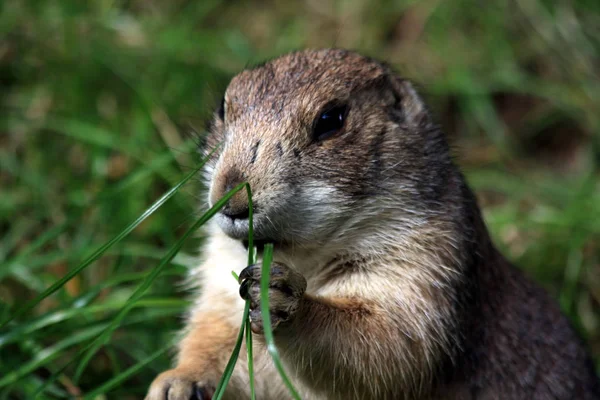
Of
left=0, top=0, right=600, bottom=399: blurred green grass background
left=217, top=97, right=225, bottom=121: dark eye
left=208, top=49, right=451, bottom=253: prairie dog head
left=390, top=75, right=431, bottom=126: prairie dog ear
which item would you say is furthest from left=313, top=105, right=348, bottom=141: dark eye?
left=0, top=0, right=600, bottom=399: blurred green grass background

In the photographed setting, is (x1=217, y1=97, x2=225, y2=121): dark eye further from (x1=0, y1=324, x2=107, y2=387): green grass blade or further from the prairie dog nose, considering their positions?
(x1=0, y1=324, x2=107, y2=387): green grass blade

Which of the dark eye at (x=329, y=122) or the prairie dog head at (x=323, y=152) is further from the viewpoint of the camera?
the dark eye at (x=329, y=122)

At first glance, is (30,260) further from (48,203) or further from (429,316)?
(429,316)

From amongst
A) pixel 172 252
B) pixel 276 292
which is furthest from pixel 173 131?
pixel 276 292

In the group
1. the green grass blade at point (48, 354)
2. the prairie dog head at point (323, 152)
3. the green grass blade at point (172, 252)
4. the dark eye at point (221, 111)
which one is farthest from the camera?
the green grass blade at point (48, 354)

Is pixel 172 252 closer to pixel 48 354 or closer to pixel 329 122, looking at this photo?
pixel 329 122

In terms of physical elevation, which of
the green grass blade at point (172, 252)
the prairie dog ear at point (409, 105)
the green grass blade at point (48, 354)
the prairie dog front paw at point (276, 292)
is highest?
the prairie dog ear at point (409, 105)

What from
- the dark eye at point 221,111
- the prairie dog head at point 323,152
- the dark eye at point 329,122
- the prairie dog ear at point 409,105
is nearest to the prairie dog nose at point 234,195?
the prairie dog head at point 323,152

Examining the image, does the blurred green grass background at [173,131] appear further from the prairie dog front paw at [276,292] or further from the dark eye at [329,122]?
the prairie dog front paw at [276,292]
